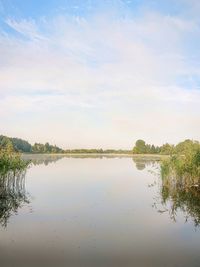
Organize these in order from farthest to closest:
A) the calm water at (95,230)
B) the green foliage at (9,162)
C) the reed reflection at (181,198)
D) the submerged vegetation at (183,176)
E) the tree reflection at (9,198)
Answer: the submerged vegetation at (183,176), the green foliage at (9,162), the reed reflection at (181,198), the tree reflection at (9,198), the calm water at (95,230)

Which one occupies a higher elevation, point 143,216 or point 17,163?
point 17,163

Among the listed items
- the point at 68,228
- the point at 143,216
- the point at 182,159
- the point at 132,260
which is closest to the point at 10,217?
the point at 68,228

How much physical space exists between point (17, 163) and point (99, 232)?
919 centimetres

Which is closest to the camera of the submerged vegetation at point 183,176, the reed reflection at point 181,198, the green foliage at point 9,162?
the reed reflection at point 181,198

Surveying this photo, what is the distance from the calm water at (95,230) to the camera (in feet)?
25.8

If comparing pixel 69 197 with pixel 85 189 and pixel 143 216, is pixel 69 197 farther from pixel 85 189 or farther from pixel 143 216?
pixel 143 216

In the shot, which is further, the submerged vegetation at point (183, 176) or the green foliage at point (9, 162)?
the submerged vegetation at point (183, 176)

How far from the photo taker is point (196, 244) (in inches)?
363

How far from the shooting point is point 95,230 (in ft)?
34.4

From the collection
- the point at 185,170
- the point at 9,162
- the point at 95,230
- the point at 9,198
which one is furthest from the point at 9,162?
the point at 185,170

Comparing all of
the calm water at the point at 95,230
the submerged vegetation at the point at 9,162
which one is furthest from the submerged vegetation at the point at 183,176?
the submerged vegetation at the point at 9,162

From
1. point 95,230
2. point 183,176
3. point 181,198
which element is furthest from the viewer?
point 183,176

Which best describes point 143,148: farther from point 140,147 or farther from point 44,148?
point 44,148

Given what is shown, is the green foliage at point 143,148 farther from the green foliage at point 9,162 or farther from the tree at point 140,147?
the green foliage at point 9,162
